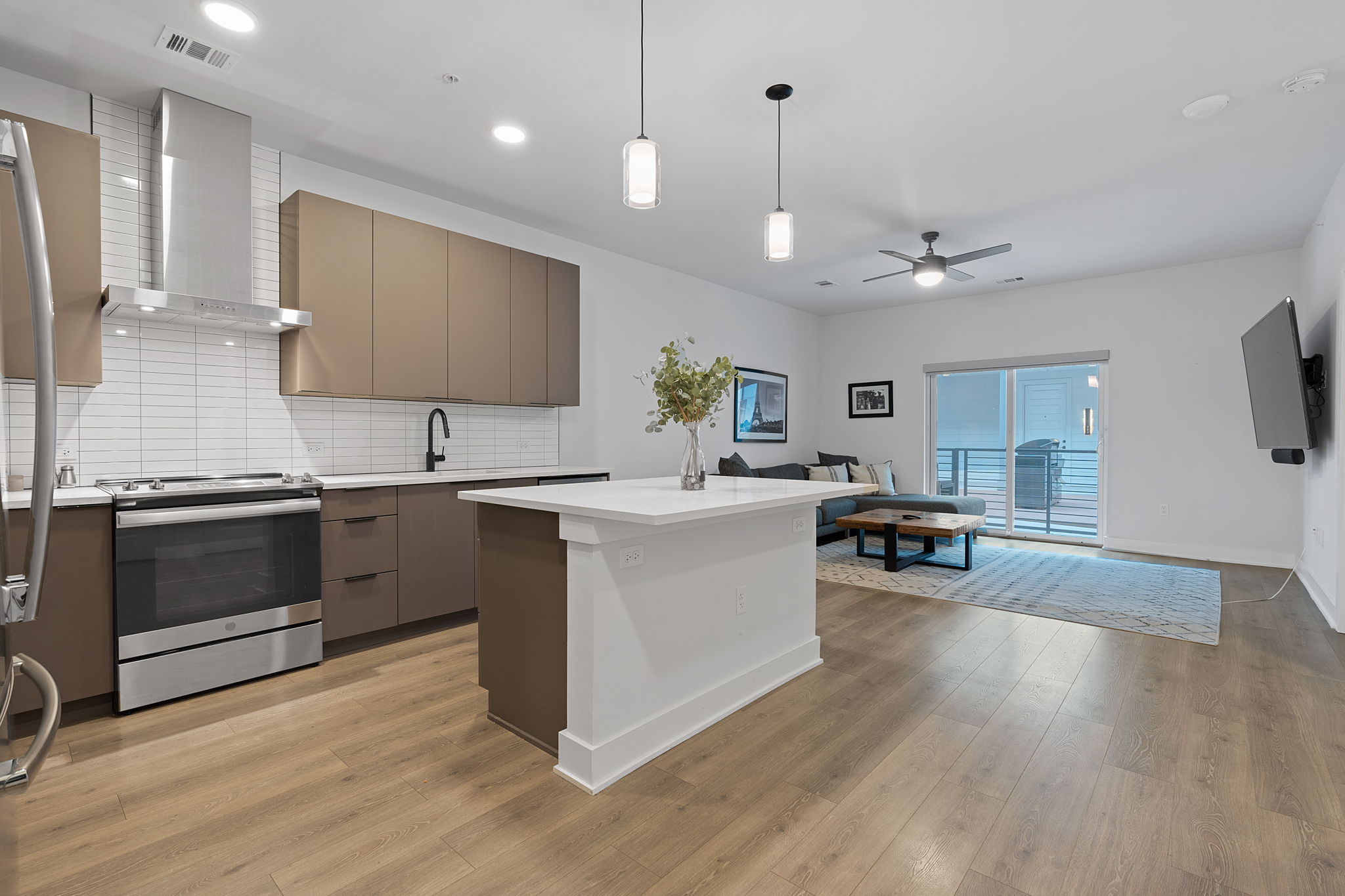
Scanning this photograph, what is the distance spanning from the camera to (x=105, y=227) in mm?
2934

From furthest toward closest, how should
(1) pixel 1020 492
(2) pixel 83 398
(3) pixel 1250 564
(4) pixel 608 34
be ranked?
(1) pixel 1020 492, (3) pixel 1250 564, (2) pixel 83 398, (4) pixel 608 34

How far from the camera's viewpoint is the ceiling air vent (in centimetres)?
250

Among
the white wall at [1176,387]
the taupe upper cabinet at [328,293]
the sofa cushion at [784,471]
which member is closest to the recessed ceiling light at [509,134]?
the taupe upper cabinet at [328,293]

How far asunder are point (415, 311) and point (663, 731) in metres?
2.72

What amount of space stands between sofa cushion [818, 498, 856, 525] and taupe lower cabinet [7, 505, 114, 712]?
5.23 m

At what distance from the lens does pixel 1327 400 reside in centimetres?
409

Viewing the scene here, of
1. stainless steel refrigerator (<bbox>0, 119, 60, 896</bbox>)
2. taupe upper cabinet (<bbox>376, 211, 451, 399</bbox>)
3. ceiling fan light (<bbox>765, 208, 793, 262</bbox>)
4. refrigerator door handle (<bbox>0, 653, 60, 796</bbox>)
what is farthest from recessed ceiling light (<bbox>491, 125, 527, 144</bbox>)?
refrigerator door handle (<bbox>0, 653, 60, 796</bbox>)

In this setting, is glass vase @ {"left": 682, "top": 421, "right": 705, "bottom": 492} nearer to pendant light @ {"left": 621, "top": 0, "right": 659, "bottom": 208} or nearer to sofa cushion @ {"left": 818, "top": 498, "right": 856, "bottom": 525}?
pendant light @ {"left": 621, "top": 0, "right": 659, "bottom": 208}

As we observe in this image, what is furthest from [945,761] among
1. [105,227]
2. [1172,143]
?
[105,227]

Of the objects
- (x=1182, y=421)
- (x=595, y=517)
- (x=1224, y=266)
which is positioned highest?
(x=1224, y=266)

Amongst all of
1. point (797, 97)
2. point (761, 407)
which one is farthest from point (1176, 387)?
point (797, 97)

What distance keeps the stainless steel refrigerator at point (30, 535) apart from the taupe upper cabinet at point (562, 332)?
361 cm

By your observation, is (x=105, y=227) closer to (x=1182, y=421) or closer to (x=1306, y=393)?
(x=1306, y=393)

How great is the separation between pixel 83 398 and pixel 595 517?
8.61 feet
